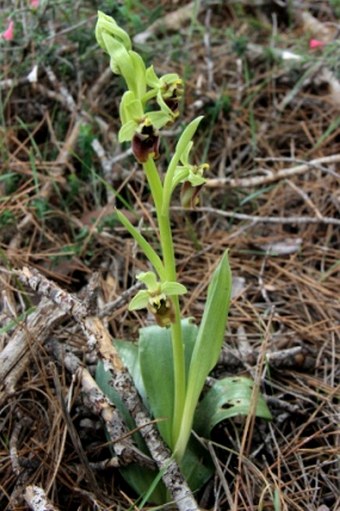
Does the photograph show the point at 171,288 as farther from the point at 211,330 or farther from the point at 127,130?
the point at 127,130

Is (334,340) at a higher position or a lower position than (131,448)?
lower

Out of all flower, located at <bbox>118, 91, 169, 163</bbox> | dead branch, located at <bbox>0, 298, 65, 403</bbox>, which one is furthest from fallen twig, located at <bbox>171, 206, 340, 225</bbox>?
flower, located at <bbox>118, 91, 169, 163</bbox>

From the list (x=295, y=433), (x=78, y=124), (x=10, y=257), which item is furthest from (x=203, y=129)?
(x=295, y=433)

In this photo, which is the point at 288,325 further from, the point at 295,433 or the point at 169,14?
the point at 169,14

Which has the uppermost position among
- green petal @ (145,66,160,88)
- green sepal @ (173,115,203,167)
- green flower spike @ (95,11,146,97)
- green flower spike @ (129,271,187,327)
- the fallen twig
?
green flower spike @ (95,11,146,97)

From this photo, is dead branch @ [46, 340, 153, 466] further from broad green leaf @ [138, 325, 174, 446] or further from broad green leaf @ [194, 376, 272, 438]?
broad green leaf @ [194, 376, 272, 438]

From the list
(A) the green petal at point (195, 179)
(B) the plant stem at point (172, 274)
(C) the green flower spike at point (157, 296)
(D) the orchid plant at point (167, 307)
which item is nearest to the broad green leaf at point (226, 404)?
(D) the orchid plant at point (167, 307)

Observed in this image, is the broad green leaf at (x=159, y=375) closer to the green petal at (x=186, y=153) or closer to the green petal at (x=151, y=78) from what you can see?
the green petal at (x=186, y=153)
